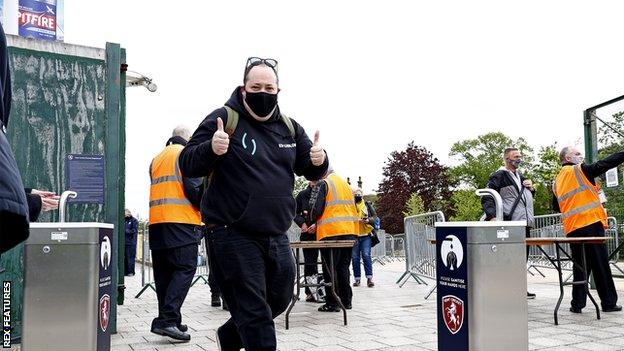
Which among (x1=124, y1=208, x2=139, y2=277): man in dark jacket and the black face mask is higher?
the black face mask

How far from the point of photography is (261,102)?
148 inches

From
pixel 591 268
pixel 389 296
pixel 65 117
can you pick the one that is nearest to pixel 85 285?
pixel 65 117

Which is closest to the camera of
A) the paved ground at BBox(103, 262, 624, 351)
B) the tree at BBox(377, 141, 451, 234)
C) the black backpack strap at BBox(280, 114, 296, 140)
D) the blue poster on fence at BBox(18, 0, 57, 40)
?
the black backpack strap at BBox(280, 114, 296, 140)

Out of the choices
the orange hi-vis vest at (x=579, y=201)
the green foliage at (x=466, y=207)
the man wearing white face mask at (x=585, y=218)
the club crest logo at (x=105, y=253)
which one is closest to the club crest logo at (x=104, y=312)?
the club crest logo at (x=105, y=253)

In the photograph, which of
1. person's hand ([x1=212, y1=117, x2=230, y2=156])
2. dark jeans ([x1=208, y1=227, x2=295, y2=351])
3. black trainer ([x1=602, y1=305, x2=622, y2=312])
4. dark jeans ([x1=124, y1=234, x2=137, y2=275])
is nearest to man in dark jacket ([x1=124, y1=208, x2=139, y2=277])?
dark jeans ([x1=124, y1=234, x2=137, y2=275])

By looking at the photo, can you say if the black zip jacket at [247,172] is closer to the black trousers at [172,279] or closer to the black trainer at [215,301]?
the black trousers at [172,279]

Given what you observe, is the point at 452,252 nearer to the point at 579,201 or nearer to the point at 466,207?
the point at 579,201

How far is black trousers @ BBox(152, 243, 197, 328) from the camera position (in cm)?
589

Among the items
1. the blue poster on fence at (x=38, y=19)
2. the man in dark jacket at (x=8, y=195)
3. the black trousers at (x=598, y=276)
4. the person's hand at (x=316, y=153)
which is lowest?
the black trousers at (x=598, y=276)

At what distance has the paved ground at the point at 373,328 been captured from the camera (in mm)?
5598

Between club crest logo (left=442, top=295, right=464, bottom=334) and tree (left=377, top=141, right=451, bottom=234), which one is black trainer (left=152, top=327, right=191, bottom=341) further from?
tree (left=377, top=141, right=451, bottom=234)

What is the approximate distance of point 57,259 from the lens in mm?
4168

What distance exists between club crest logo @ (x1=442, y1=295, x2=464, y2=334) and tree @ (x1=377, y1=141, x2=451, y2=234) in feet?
172

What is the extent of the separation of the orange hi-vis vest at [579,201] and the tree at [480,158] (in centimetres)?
5935
